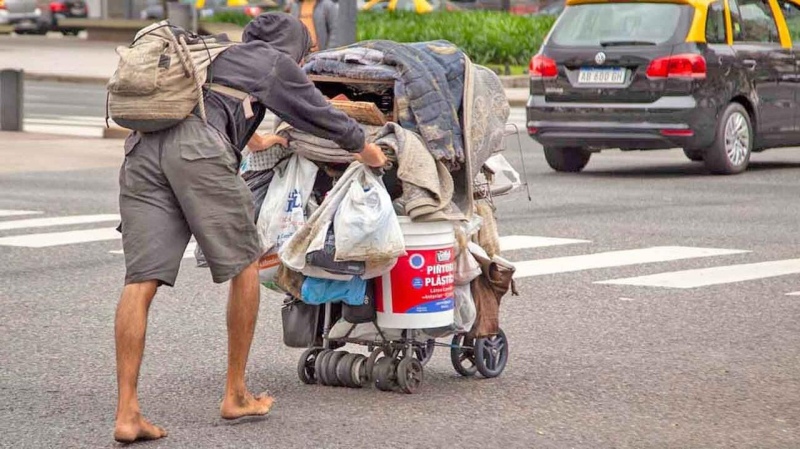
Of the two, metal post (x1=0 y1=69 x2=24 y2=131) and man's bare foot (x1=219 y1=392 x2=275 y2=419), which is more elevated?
man's bare foot (x1=219 y1=392 x2=275 y2=419)

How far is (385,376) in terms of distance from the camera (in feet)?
22.7

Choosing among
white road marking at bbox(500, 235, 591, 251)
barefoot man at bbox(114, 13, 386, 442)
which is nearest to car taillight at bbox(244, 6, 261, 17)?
white road marking at bbox(500, 235, 591, 251)

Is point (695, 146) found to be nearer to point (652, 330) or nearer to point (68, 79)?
point (652, 330)

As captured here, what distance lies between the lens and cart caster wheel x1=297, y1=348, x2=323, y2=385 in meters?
7.14

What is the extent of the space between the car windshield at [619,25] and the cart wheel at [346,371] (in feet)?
31.9

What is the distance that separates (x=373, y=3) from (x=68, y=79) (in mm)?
10606

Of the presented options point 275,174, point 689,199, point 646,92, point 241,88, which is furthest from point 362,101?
point 646,92

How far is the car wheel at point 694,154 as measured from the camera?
54.6ft

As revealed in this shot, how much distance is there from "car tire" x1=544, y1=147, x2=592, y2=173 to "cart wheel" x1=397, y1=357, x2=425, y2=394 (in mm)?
10237

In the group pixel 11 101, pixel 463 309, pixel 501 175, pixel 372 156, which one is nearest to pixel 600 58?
pixel 11 101

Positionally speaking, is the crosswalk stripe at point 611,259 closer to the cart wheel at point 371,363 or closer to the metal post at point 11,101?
the cart wheel at point 371,363

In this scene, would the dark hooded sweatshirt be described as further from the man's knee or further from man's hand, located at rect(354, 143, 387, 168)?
the man's knee

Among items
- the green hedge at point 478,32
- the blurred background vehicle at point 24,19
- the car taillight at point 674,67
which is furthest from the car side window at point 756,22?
the blurred background vehicle at point 24,19

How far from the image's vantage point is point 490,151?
23.7ft
